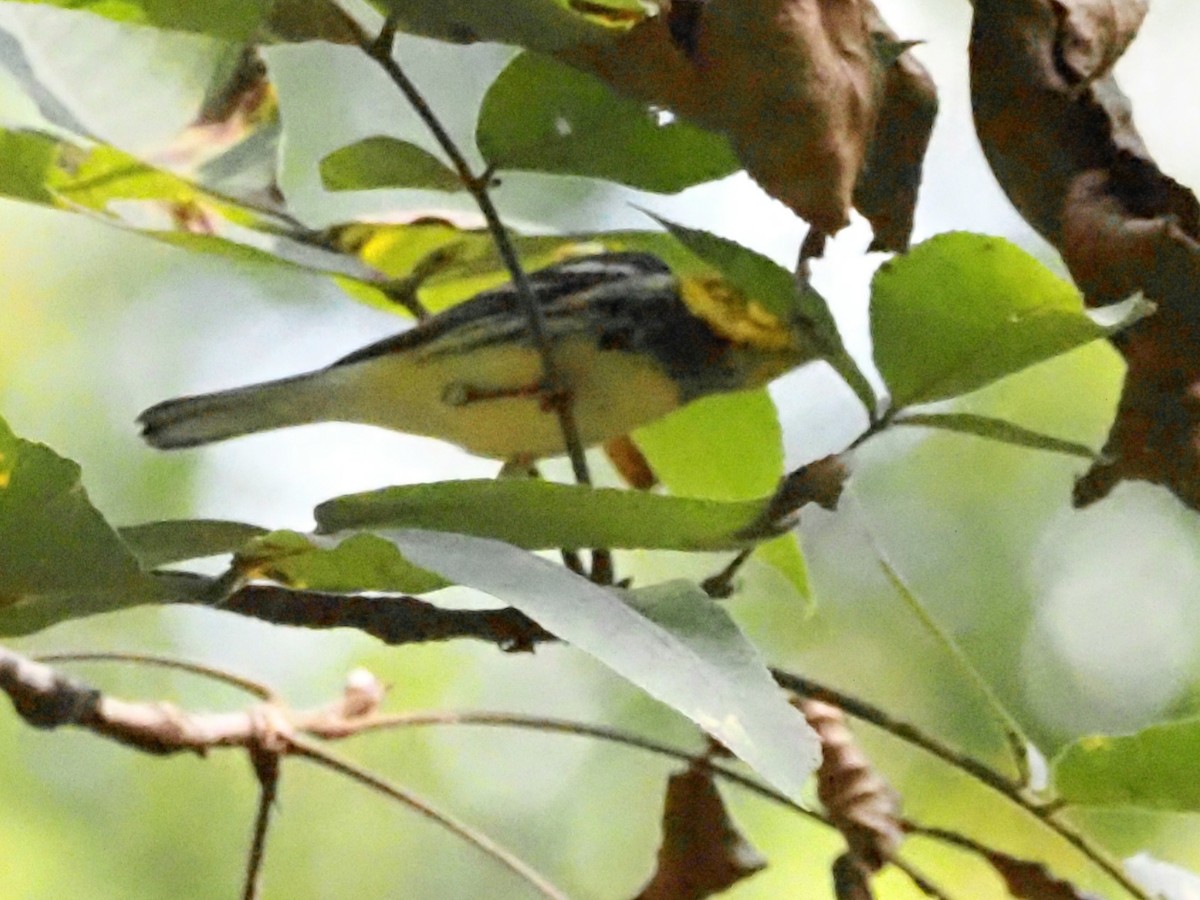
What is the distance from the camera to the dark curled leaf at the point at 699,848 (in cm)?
63

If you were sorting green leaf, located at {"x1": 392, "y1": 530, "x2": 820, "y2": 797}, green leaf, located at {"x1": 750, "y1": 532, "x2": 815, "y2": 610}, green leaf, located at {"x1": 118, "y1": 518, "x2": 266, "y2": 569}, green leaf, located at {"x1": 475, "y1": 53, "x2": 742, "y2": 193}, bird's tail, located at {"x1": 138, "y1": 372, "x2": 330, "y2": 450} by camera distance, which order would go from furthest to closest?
bird's tail, located at {"x1": 138, "y1": 372, "x2": 330, "y2": 450}, green leaf, located at {"x1": 750, "y1": 532, "x2": 815, "y2": 610}, green leaf, located at {"x1": 475, "y1": 53, "x2": 742, "y2": 193}, green leaf, located at {"x1": 118, "y1": 518, "x2": 266, "y2": 569}, green leaf, located at {"x1": 392, "y1": 530, "x2": 820, "y2": 797}

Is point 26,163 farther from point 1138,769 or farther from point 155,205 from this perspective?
point 1138,769

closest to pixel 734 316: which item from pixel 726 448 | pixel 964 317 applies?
pixel 726 448

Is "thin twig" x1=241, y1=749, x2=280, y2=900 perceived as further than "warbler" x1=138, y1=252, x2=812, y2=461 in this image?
No

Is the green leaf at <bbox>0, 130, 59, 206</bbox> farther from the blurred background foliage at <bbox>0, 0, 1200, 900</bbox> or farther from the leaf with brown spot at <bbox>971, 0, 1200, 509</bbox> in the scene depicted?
the blurred background foliage at <bbox>0, 0, 1200, 900</bbox>

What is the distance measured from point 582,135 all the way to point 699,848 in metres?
0.32

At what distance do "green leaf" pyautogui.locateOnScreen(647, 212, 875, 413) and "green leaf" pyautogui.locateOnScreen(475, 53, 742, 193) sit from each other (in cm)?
7

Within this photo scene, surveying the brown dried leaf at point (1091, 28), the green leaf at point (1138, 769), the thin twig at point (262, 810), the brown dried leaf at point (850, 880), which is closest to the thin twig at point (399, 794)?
the thin twig at point (262, 810)

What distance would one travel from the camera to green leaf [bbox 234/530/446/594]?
374mm

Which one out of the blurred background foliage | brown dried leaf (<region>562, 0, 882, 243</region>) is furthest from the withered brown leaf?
the blurred background foliage

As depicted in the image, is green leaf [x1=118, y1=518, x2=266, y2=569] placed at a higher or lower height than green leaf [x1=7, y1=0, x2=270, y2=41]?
lower

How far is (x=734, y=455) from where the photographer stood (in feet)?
2.29

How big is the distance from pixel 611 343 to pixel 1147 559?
44.7 inches

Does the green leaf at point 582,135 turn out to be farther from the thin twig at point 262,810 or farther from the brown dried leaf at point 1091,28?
the thin twig at point 262,810
